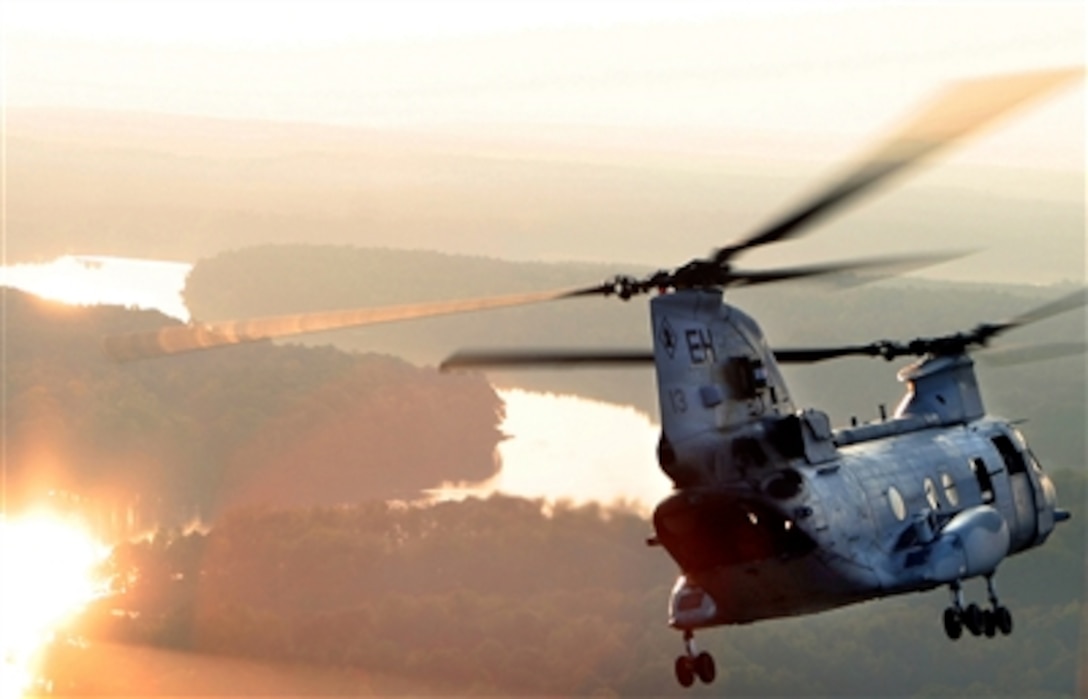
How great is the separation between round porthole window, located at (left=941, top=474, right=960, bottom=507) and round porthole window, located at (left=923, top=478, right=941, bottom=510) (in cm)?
65

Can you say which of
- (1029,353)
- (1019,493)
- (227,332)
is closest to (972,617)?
(1019,493)

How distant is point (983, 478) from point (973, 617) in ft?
17.6

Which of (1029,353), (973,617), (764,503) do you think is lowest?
(973,617)

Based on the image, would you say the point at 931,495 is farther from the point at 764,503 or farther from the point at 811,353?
the point at 764,503

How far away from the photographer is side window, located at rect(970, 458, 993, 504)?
186ft

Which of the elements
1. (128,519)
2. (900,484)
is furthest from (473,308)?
(128,519)

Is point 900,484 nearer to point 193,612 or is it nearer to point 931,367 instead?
point 931,367

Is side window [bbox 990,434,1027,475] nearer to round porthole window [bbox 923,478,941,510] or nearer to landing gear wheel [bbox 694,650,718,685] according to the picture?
round porthole window [bbox 923,478,941,510]

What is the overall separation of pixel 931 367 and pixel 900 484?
845 centimetres

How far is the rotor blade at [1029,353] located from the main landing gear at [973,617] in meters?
8.31

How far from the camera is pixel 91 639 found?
168250 millimetres

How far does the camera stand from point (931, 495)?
2128 inches

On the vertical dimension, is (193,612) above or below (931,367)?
above

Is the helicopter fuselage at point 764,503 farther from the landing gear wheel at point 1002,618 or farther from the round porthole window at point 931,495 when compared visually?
the landing gear wheel at point 1002,618
